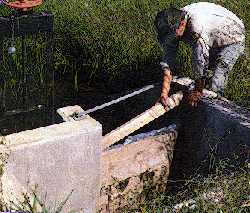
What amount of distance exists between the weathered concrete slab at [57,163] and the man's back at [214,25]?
1.31 metres

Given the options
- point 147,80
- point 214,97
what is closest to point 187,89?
point 214,97

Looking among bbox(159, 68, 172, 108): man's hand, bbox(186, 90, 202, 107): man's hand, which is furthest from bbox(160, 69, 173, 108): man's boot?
bbox(186, 90, 202, 107): man's hand

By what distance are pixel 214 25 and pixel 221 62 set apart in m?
0.44

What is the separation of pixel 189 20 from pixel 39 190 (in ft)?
6.10

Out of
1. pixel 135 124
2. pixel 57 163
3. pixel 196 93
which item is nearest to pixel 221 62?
pixel 196 93

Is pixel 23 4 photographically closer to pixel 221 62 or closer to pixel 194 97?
pixel 194 97

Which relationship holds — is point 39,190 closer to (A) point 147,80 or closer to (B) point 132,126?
(B) point 132,126

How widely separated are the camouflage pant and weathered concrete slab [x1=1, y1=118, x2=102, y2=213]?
4.79ft

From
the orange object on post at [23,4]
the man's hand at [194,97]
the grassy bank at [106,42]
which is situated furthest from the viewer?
the grassy bank at [106,42]

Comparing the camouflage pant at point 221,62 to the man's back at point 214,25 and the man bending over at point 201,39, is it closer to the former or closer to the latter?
the man bending over at point 201,39

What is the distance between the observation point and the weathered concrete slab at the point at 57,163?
3146mm

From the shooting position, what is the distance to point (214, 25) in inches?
167

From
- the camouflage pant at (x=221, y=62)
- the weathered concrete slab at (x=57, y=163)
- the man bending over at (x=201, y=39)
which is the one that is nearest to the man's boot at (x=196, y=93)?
the man bending over at (x=201, y=39)

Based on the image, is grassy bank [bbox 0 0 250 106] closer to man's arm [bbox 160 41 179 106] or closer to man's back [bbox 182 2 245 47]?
man's back [bbox 182 2 245 47]
